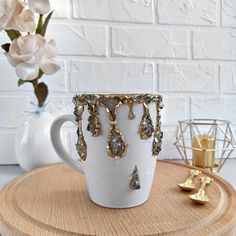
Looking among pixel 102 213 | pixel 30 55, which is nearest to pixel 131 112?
pixel 102 213

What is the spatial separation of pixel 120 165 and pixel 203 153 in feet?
0.91

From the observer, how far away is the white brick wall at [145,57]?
545 millimetres

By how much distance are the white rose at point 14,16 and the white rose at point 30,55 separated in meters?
0.02

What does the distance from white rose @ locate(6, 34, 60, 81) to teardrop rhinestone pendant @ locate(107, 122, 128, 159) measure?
213 millimetres

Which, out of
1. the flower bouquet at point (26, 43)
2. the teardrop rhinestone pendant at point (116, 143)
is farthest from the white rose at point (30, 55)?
the teardrop rhinestone pendant at point (116, 143)

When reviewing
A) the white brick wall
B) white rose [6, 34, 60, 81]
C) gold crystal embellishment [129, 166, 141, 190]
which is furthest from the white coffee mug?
the white brick wall

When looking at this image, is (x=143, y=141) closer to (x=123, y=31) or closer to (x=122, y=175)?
(x=122, y=175)

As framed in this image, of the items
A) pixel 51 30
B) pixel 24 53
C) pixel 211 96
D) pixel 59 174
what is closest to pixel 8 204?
pixel 59 174

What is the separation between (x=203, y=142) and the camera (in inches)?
21.1

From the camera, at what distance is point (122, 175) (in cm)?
29

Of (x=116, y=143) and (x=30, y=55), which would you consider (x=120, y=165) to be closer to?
(x=116, y=143)

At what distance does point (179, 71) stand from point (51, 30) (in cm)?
28

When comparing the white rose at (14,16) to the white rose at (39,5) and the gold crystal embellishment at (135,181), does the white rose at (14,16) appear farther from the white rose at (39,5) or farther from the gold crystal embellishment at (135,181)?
the gold crystal embellishment at (135,181)

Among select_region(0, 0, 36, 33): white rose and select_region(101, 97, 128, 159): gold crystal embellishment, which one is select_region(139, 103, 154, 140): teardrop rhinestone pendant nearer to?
select_region(101, 97, 128, 159): gold crystal embellishment
